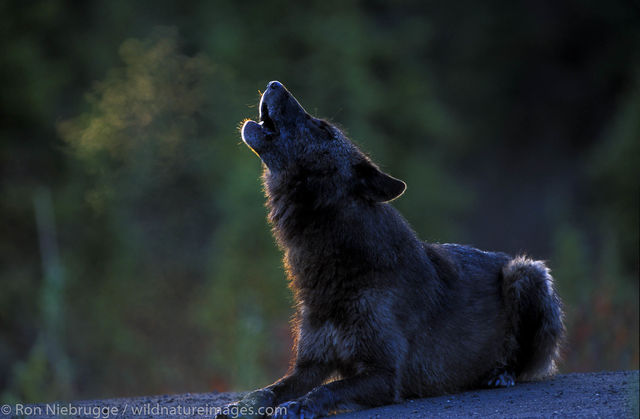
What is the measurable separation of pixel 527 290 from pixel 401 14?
2657 cm

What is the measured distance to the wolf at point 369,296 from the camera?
5.83 m

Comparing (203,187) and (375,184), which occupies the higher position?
(203,187)

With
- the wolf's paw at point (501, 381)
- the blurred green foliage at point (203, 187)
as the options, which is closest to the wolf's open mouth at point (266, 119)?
the wolf's paw at point (501, 381)

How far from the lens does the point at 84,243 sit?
20594 millimetres

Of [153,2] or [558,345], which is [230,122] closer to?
[153,2]

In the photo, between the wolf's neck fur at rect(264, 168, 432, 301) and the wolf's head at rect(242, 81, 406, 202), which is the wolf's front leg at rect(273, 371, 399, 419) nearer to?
the wolf's neck fur at rect(264, 168, 432, 301)

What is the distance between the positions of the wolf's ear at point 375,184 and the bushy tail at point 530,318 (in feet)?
4.64

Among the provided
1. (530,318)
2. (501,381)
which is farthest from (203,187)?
(501,381)

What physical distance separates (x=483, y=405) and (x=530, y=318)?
1237mm

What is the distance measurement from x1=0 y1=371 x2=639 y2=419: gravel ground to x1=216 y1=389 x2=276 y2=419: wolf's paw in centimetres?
52

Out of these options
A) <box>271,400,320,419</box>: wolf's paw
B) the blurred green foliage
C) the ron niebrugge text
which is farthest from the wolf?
the blurred green foliage

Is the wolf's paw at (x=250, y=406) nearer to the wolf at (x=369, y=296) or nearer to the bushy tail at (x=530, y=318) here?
the wolf at (x=369, y=296)

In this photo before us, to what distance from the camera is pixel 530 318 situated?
6797 millimetres

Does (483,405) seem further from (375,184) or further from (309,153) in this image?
(309,153)
